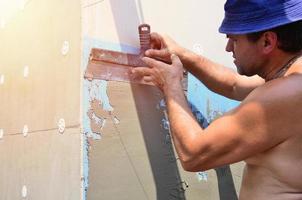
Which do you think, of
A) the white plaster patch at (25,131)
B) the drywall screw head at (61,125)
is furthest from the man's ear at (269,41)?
the white plaster patch at (25,131)

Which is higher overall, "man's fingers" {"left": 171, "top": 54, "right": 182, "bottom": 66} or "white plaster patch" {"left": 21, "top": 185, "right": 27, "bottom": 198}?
"man's fingers" {"left": 171, "top": 54, "right": 182, "bottom": 66}

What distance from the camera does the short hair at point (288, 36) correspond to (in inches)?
51.5

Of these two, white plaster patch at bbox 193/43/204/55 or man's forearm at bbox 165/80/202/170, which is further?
white plaster patch at bbox 193/43/204/55

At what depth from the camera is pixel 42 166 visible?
167 cm

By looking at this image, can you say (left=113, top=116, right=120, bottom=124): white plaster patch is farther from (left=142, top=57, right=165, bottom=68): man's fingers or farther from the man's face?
the man's face

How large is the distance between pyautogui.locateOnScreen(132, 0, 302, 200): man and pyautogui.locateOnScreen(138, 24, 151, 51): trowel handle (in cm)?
21

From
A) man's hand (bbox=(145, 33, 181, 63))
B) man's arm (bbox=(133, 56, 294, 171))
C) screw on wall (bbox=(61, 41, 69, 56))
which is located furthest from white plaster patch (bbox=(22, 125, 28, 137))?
man's arm (bbox=(133, 56, 294, 171))

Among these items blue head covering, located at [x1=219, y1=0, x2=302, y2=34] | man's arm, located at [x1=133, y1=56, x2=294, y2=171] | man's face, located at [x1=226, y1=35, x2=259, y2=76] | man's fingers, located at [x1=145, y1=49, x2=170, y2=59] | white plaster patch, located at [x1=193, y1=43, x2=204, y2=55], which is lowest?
man's arm, located at [x1=133, y1=56, x2=294, y2=171]

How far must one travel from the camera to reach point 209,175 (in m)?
1.85

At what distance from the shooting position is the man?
1226mm

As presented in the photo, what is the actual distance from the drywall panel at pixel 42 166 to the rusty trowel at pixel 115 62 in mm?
250

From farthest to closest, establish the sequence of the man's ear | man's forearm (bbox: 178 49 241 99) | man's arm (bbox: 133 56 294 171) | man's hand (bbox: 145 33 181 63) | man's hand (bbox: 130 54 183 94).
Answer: man's forearm (bbox: 178 49 241 99) < man's hand (bbox: 145 33 181 63) < man's hand (bbox: 130 54 183 94) < the man's ear < man's arm (bbox: 133 56 294 171)

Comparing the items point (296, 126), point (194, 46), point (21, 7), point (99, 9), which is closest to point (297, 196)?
point (296, 126)

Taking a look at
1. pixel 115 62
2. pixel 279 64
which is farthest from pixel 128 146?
pixel 279 64
